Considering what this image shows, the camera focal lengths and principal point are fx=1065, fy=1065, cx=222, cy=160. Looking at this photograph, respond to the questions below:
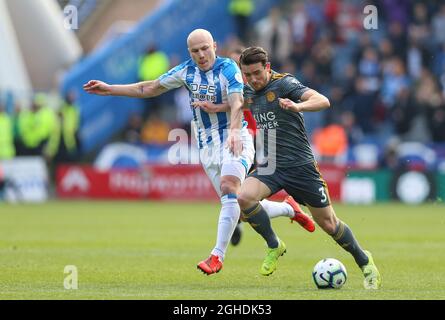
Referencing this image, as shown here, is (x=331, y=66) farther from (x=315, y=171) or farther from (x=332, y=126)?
(x=315, y=171)

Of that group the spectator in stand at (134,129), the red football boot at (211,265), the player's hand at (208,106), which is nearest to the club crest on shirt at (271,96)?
the player's hand at (208,106)

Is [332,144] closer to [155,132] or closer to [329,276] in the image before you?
[155,132]

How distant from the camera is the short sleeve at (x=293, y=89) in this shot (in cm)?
982

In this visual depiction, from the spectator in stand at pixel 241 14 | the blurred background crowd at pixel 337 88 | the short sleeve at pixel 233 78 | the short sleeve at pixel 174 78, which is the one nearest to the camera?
the short sleeve at pixel 233 78

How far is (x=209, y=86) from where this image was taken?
10.7 metres

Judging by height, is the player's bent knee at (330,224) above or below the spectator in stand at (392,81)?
below

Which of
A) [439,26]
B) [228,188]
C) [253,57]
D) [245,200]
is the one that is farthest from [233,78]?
[439,26]

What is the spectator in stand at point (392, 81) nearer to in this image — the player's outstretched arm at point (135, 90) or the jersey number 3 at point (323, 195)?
the player's outstretched arm at point (135, 90)

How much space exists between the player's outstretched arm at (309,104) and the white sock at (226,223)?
4.53ft

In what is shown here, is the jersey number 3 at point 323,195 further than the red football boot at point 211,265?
Yes

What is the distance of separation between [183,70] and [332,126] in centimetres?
1469

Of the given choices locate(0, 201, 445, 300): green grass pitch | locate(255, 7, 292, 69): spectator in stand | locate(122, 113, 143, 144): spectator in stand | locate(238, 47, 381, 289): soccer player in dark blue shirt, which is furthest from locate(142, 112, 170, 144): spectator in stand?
locate(238, 47, 381, 289): soccer player in dark blue shirt

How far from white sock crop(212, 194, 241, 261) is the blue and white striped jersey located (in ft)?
2.49

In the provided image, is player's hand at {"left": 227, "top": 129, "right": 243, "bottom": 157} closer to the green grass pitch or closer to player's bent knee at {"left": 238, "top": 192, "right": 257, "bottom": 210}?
player's bent knee at {"left": 238, "top": 192, "right": 257, "bottom": 210}
